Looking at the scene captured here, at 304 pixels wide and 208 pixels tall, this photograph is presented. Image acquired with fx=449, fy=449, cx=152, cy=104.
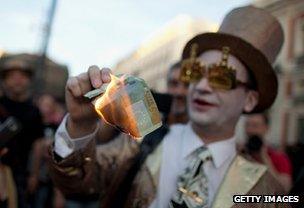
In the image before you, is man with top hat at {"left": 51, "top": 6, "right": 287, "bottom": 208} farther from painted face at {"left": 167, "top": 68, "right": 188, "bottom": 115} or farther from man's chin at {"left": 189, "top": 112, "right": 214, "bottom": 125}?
painted face at {"left": 167, "top": 68, "right": 188, "bottom": 115}

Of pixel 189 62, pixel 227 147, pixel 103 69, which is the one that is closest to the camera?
pixel 103 69

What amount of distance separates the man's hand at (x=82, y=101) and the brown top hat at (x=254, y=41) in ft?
3.14

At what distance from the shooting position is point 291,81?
73.7ft

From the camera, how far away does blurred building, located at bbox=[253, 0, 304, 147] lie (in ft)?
71.8

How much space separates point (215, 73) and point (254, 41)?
305 mm

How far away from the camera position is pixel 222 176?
7.43 ft

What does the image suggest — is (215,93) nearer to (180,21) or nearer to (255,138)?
(255,138)

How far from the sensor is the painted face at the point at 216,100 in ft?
7.82

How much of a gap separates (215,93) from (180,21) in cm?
5307

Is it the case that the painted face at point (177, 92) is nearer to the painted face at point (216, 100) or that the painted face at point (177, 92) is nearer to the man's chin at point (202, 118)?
the painted face at point (216, 100)

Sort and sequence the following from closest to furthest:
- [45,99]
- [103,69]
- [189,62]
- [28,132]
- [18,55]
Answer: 1. [103,69]
2. [189,62]
3. [28,132]
4. [18,55]
5. [45,99]

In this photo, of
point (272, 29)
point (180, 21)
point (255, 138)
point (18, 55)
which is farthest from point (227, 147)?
point (180, 21)

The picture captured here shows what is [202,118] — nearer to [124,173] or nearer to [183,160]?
[183,160]

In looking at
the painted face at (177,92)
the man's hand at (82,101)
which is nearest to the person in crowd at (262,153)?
the painted face at (177,92)
